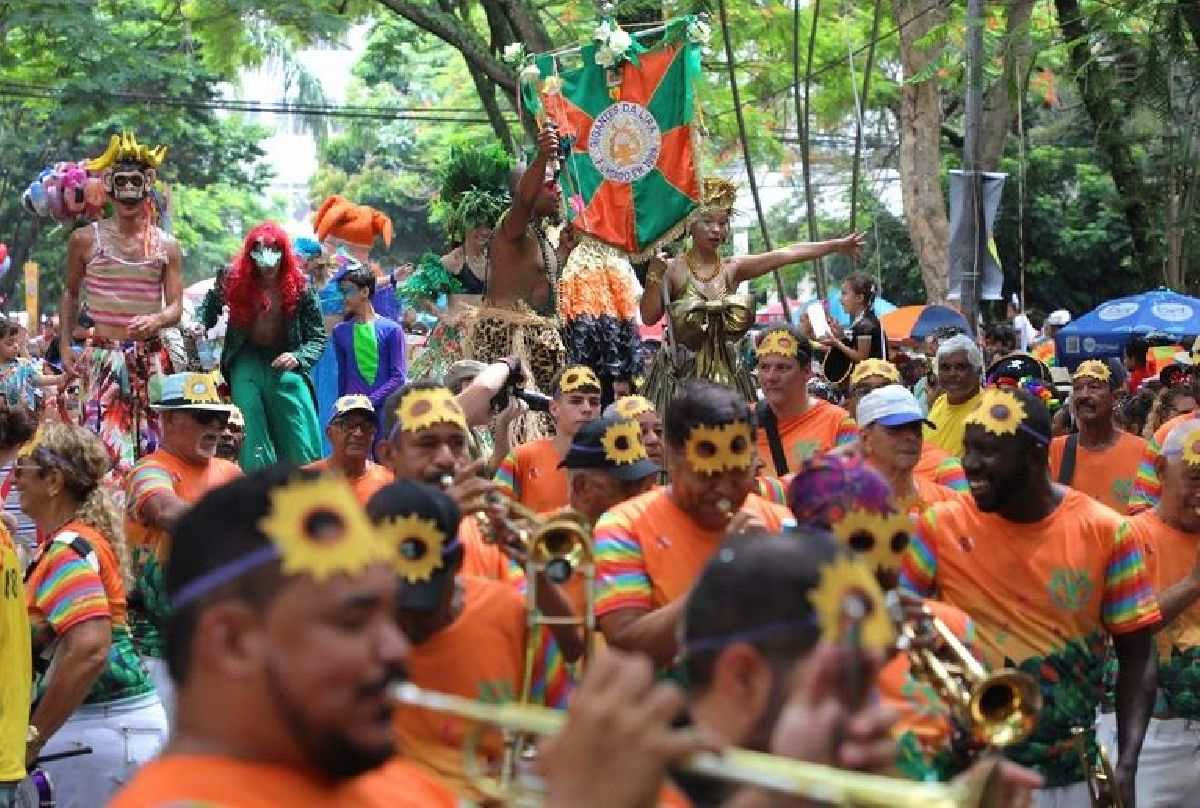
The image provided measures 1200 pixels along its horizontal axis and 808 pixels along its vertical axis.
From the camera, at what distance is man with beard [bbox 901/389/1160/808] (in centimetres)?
628

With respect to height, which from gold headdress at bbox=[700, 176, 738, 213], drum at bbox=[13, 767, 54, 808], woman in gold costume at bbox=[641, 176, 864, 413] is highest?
gold headdress at bbox=[700, 176, 738, 213]

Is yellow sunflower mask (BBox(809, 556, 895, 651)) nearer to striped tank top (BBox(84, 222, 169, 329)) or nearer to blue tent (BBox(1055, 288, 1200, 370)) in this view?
striped tank top (BBox(84, 222, 169, 329))

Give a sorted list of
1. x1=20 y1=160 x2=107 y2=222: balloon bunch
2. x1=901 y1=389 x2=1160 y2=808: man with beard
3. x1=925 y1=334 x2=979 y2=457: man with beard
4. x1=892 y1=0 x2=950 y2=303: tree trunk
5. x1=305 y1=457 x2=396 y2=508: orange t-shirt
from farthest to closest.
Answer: x1=892 y1=0 x2=950 y2=303: tree trunk → x1=20 y1=160 x2=107 y2=222: balloon bunch → x1=925 y1=334 x2=979 y2=457: man with beard → x1=305 y1=457 x2=396 y2=508: orange t-shirt → x1=901 y1=389 x2=1160 y2=808: man with beard

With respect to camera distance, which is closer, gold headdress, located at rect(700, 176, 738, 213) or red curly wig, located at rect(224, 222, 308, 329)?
red curly wig, located at rect(224, 222, 308, 329)

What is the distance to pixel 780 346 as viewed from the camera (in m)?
9.45

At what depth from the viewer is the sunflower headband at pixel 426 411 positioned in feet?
21.2

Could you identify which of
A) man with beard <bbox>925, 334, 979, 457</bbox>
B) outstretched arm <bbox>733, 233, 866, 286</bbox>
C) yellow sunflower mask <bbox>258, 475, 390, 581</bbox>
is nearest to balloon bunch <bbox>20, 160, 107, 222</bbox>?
outstretched arm <bbox>733, 233, 866, 286</bbox>

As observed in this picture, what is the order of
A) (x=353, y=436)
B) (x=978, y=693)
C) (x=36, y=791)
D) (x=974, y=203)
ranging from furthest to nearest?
(x=974, y=203), (x=353, y=436), (x=36, y=791), (x=978, y=693)

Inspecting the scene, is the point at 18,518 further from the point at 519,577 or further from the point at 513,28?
the point at 513,28

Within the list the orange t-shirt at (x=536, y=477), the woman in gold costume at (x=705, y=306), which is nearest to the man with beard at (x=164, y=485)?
the orange t-shirt at (x=536, y=477)

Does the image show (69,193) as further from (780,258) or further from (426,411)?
(426,411)

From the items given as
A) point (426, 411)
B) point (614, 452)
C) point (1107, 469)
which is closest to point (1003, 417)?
point (614, 452)

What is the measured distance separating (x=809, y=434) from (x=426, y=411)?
3.10 metres

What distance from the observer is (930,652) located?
442 cm
